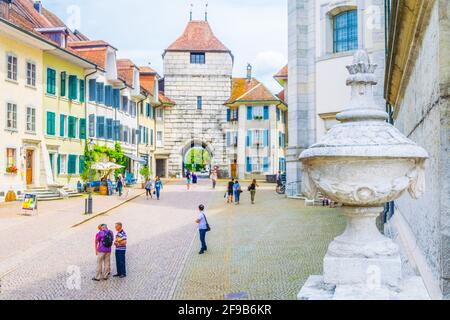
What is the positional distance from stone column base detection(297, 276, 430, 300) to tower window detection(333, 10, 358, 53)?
23.9 meters

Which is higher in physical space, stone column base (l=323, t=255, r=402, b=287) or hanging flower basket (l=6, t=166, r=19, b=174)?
hanging flower basket (l=6, t=166, r=19, b=174)

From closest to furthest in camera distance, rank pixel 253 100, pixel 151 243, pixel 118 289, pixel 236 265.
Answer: pixel 118 289, pixel 236 265, pixel 151 243, pixel 253 100

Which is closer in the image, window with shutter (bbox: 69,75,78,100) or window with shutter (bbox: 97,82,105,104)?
window with shutter (bbox: 69,75,78,100)

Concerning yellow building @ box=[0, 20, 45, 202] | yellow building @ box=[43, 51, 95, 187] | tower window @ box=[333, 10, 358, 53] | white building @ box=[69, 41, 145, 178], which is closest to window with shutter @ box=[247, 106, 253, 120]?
white building @ box=[69, 41, 145, 178]

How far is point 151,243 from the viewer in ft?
52.5

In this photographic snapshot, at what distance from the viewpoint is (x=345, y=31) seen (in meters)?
28.7

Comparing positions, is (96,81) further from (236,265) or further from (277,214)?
(236,265)

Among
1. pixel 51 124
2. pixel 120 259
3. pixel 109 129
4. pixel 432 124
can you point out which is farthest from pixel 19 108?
pixel 432 124

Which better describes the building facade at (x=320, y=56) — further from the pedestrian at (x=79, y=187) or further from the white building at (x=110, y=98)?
the white building at (x=110, y=98)

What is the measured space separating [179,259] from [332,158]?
8960 millimetres

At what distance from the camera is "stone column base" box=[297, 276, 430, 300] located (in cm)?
510

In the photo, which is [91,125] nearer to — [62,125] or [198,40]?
[62,125]

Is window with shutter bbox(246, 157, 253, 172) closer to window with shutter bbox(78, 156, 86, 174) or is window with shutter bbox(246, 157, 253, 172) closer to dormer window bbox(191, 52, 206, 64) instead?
dormer window bbox(191, 52, 206, 64)
